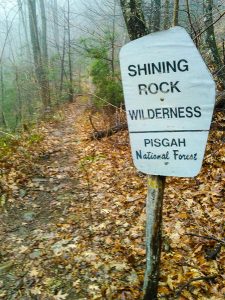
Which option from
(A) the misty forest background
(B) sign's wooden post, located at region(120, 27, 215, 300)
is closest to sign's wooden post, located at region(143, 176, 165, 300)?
(B) sign's wooden post, located at region(120, 27, 215, 300)

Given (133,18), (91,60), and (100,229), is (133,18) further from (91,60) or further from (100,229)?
(91,60)

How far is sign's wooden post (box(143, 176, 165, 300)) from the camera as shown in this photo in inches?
116

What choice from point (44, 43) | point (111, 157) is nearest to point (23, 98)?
point (44, 43)

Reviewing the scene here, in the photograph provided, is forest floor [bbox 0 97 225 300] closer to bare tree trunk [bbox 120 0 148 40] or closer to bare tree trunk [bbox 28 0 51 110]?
bare tree trunk [bbox 120 0 148 40]

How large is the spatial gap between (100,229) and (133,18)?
3.49m

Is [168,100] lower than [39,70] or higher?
lower

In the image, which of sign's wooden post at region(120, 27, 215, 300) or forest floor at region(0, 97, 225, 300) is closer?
sign's wooden post at region(120, 27, 215, 300)

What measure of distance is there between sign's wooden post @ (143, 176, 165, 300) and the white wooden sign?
0.79 feet

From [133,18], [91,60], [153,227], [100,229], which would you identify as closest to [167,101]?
[153,227]

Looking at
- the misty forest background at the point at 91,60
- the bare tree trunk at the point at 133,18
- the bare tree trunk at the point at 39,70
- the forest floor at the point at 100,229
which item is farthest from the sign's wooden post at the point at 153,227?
the bare tree trunk at the point at 39,70

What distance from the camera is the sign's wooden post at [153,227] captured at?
2956mm

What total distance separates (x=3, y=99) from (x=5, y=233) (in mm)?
14957

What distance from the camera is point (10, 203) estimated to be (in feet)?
20.8

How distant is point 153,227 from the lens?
3.07 metres
